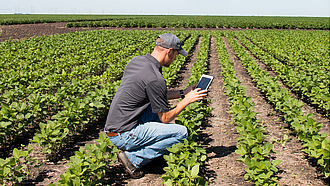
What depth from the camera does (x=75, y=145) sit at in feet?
14.4

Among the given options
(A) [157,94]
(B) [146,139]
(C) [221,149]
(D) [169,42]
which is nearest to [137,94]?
(A) [157,94]

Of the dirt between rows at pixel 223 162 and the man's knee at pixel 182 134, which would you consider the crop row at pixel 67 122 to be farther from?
the man's knee at pixel 182 134

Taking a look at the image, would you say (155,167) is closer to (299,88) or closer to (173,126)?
(173,126)

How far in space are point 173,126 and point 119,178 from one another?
105 centimetres

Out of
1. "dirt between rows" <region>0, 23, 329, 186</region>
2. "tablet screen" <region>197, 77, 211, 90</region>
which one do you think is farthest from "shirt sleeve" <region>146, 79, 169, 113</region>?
"dirt between rows" <region>0, 23, 329, 186</region>

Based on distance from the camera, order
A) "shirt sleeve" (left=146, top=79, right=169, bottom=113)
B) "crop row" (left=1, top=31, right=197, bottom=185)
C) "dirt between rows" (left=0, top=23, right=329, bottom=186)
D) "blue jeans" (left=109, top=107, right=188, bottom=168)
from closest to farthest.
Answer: "shirt sleeve" (left=146, top=79, right=169, bottom=113) → "blue jeans" (left=109, top=107, right=188, bottom=168) → "dirt between rows" (left=0, top=23, right=329, bottom=186) → "crop row" (left=1, top=31, right=197, bottom=185)

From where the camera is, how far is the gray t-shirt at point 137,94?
9.28ft

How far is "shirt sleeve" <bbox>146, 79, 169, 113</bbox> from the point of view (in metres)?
2.80

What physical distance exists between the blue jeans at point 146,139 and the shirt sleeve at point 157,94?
39cm

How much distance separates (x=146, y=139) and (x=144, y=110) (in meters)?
0.37

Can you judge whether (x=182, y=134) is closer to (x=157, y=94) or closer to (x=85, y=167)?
(x=157, y=94)

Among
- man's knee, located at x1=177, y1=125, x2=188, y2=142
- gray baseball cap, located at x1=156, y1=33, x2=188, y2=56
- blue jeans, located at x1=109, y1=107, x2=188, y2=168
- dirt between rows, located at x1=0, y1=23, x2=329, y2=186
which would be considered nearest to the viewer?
gray baseball cap, located at x1=156, y1=33, x2=188, y2=56

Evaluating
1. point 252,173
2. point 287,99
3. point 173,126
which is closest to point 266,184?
point 252,173

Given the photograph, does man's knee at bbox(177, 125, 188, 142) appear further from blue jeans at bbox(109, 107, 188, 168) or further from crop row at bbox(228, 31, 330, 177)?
crop row at bbox(228, 31, 330, 177)
